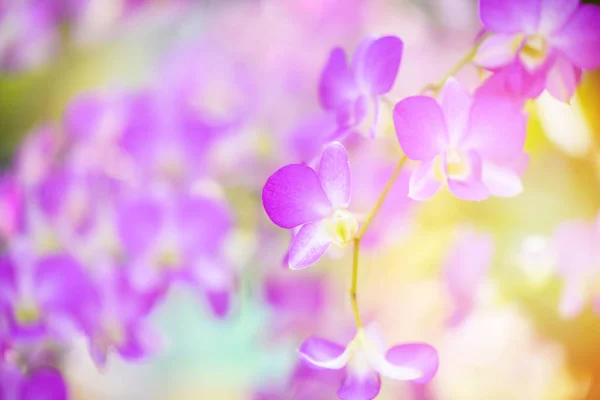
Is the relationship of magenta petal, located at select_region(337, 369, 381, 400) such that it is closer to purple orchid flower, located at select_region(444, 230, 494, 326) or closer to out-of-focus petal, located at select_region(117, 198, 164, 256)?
purple orchid flower, located at select_region(444, 230, 494, 326)

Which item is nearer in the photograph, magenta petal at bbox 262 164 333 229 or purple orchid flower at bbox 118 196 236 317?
magenta petal at bbox 262 164 333 229

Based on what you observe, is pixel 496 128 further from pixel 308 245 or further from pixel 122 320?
pixel 122 320

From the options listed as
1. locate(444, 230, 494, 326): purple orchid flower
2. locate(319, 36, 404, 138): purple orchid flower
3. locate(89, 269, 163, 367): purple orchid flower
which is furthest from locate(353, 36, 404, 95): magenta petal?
locate(89, 269, 163, 367): purple orchid flower

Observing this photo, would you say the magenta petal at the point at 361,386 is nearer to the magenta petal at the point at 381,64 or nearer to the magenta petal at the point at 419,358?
the magenta petal at the point at 419,358

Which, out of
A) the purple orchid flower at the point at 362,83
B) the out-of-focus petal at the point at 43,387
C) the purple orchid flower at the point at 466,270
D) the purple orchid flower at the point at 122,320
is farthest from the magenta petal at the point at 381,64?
the out-of-focus petal at the point at 43,387

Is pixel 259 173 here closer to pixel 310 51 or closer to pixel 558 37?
pixel 310 51

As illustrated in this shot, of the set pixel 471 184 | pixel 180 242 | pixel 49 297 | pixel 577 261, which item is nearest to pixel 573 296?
pixel 577 261

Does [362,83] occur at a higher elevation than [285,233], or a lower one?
higher
